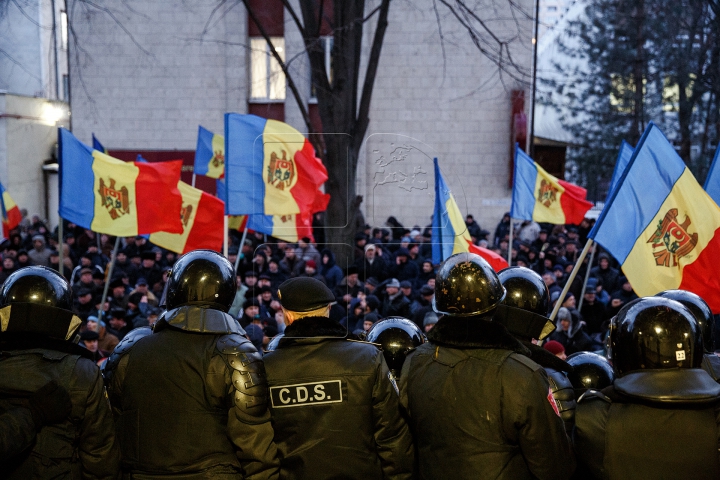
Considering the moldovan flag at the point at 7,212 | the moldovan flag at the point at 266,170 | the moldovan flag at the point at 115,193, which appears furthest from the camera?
the moldovan flag at the point at 7,212

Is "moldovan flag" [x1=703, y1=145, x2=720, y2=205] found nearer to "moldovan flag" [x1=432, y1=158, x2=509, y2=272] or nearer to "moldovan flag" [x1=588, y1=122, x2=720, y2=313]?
"moldovan flag" [x1=588, y1=122, x2=720, y2=313]

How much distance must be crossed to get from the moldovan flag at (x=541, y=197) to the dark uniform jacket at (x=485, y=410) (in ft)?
25.9

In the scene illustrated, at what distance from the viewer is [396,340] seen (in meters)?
4.47

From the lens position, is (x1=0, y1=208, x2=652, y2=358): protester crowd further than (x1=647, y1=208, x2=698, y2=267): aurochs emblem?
Yes

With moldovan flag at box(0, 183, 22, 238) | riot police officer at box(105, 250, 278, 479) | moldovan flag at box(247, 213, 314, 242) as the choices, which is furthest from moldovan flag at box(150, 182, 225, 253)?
riot police officer at box(105, 250, 278, 479)

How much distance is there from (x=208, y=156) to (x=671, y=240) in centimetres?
951

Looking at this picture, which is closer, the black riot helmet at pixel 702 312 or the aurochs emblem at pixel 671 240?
the black riot helmet at pixel 702 312

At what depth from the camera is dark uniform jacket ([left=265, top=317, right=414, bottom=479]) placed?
140 inches

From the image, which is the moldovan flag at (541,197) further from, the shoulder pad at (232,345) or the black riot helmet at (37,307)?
the black riot helmet at (37,307)

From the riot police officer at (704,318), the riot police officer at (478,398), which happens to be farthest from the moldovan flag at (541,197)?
the riot police officer at (478,398)

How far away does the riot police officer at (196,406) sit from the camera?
11.6ft

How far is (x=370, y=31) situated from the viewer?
70.2ft

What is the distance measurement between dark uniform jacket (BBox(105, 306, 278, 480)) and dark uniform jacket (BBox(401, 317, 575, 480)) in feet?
2.41

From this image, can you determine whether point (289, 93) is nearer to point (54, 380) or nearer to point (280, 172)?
point (280, 172)
